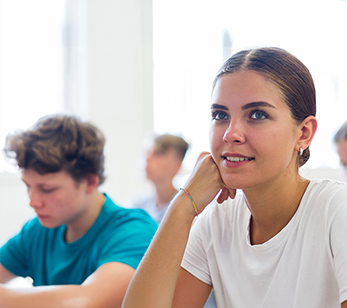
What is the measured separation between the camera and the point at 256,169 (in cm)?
110

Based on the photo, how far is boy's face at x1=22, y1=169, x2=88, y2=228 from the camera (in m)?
1.48

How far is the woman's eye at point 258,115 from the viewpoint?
3.57 ft

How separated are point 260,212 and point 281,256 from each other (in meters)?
0.14

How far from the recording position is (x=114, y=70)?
4.08 m

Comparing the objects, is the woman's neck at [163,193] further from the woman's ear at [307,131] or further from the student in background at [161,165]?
the woman's ear at [307,131]

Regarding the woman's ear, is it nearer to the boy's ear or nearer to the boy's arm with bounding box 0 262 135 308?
the boy's arm with bounding box 0 262 135 308

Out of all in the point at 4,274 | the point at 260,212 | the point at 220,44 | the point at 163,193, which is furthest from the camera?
the point at 220,44

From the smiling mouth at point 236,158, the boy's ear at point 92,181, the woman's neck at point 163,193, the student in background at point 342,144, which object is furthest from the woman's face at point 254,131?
the woman's neck at point 163,193

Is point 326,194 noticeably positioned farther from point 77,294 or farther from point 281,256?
point 77,294

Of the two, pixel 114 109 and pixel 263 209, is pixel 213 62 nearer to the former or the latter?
pixel 114 109

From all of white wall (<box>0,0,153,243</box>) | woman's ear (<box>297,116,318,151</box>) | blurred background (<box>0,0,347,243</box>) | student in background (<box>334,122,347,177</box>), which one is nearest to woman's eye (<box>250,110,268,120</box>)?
woman's ear (<box>297,116,318,151</box>)

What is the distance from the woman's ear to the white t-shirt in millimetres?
99

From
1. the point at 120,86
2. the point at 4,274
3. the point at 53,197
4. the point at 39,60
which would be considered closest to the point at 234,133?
the point at 53,197

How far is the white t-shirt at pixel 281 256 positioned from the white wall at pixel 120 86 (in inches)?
112
